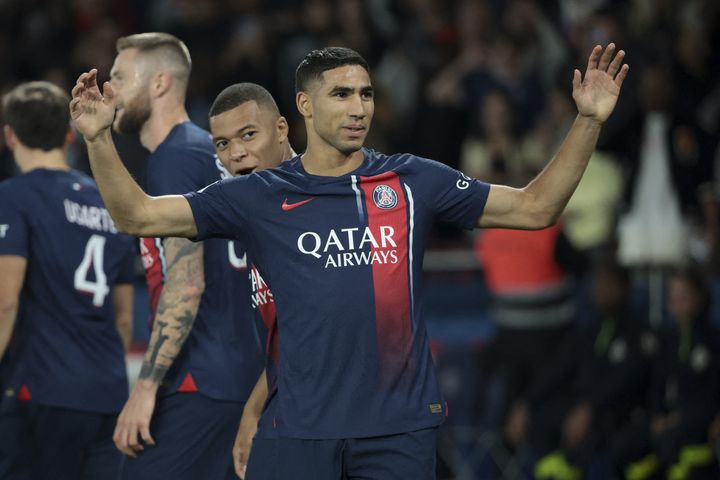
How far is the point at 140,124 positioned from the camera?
228 inches

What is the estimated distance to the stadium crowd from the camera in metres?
9.08

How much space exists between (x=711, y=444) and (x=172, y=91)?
174 inches

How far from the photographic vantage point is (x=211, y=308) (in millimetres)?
5566

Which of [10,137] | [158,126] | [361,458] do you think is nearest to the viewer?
[361,458]

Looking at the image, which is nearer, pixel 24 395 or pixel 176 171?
pixel 176 171

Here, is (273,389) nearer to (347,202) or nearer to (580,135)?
(347,202)

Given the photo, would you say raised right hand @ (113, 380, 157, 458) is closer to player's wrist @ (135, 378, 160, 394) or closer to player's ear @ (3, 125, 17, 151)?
player's wrist @ (135, 378, 160, 394)

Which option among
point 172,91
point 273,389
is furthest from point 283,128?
point 273,389

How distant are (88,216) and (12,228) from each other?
350 mm

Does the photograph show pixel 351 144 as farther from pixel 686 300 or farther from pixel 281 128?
pixel 686 300

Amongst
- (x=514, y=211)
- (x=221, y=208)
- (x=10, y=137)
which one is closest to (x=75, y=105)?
(x=221, y=208)

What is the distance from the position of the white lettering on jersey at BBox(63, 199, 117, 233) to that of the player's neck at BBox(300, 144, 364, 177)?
1.56 m

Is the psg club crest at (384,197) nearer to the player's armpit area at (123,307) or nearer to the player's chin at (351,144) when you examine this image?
the player's chin at (351,144)

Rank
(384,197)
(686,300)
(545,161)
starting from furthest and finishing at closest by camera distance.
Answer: (545,161)
(686,300)
(384,197)
